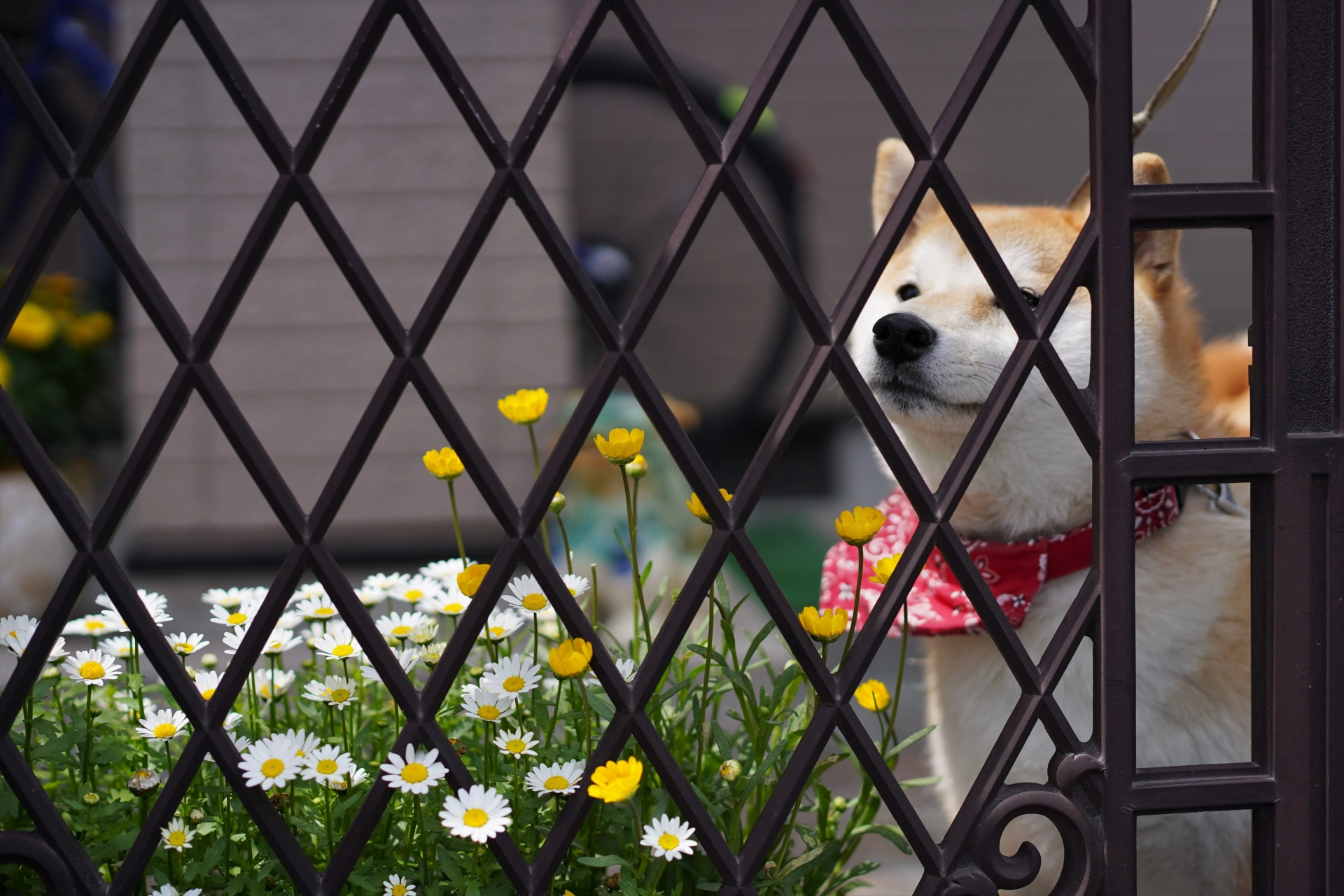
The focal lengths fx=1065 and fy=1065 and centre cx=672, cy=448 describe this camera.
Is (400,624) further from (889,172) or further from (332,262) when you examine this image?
(332,262)

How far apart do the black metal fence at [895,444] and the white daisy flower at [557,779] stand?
0.07 ft

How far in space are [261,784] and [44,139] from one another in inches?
22.4

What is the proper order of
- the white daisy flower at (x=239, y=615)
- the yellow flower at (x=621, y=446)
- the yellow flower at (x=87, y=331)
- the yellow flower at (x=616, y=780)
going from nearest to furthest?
the yellow flower at (x=616, y=780) < the yellow flower at (x=621, y=446) < the white daisy flower at (x=239, y=615) < the yellow flower at (x=87, y=331)

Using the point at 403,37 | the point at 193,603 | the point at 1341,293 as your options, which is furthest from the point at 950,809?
the point at 403,37

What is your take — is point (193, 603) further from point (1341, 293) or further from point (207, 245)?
point (1341, 293)

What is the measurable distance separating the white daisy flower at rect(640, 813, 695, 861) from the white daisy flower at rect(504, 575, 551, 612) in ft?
0.69

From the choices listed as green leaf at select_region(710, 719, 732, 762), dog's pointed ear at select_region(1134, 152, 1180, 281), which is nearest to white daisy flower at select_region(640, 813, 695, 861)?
green leaf at select_region(710, 719, 732, 762)

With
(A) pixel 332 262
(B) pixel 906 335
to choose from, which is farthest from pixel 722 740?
(A) pixel 332 262

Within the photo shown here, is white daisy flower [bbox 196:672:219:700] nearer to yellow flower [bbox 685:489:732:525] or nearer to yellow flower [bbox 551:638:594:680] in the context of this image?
yellow flower [bbox 551:638:594:680]

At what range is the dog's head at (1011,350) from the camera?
4.24 feet

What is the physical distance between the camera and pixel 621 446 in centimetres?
94

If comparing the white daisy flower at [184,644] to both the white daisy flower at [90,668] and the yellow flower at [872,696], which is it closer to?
the white daisy flower at [90,668]

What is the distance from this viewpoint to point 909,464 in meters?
0.92

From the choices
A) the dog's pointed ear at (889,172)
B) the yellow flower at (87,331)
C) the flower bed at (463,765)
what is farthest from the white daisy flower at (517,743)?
the yellow flower at (87,331)
